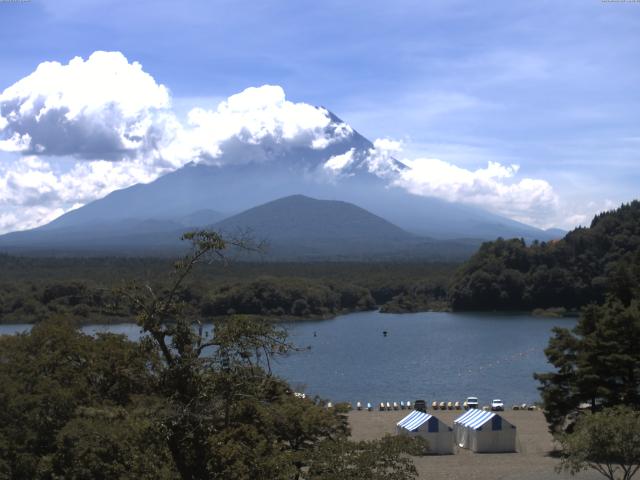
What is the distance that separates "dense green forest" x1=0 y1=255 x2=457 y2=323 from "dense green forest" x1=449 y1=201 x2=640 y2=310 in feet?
12.3

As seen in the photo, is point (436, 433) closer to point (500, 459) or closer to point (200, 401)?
point (500, 459)

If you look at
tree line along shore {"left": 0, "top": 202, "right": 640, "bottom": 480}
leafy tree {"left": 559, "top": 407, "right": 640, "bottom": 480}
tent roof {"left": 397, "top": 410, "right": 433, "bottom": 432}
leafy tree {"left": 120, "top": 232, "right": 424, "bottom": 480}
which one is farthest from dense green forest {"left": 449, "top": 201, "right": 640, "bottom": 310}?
leafy tree {"left": 120, "top": 232, "right": 424, "bottom": 480}

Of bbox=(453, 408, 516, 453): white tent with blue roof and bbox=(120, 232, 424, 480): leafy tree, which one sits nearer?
bbox=(120, 232, 424, 480): leafy tree

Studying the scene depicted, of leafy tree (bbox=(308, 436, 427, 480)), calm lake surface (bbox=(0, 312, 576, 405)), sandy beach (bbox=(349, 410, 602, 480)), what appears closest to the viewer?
leafy tree (bbox=(308, 436, 427, 480))

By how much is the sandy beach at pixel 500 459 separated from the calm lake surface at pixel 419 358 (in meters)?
4.02

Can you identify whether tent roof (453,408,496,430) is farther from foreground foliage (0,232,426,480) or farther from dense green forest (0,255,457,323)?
dense green forest (0,255,457,323)

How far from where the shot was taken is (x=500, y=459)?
18672 mm

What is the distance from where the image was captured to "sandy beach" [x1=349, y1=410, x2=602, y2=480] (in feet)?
55.2

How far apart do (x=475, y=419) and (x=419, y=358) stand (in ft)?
60.9

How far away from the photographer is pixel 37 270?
73.8 metres

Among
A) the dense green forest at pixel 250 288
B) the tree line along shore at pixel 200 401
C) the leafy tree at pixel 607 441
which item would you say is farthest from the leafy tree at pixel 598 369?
the dense green forest at pixel 250 288

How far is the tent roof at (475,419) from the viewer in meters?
19.6

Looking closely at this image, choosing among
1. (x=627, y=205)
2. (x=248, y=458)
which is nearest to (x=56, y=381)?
(x=248, y=458)

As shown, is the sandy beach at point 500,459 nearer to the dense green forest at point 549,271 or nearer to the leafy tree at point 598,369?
the leafy tree at point 598,369
